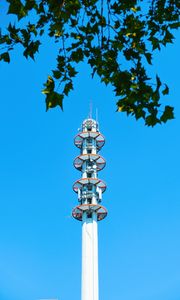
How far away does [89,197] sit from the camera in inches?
1747

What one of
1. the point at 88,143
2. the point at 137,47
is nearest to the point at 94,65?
the point at 137,47

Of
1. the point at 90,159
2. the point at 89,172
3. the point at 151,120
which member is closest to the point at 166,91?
the point at 151,120

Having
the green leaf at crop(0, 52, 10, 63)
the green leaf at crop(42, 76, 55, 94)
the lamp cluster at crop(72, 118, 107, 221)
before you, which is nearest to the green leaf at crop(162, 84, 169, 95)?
the green leaf at crop(42, 76, 55, 94)

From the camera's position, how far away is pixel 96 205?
1695 inches

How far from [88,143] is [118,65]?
43.7 m

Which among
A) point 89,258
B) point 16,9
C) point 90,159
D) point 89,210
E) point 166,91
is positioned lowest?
point 166,91

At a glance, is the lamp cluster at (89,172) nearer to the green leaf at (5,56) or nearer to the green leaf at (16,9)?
the green leaf at (5,56)

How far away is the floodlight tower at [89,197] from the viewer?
125 ft

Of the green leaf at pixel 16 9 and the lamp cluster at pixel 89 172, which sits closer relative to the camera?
the green leaf at pixel 16 9

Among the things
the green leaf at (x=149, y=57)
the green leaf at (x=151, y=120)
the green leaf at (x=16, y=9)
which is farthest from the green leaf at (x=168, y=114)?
the green leaf at (x=16, y=9)

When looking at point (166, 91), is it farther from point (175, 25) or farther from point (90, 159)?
point (90, 159)

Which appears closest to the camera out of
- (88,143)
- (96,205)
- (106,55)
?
(106,55)

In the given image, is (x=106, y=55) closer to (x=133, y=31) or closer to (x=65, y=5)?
(x=133, y=31)

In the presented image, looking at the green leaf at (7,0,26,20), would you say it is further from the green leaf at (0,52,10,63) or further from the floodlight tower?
the floodlight tower
